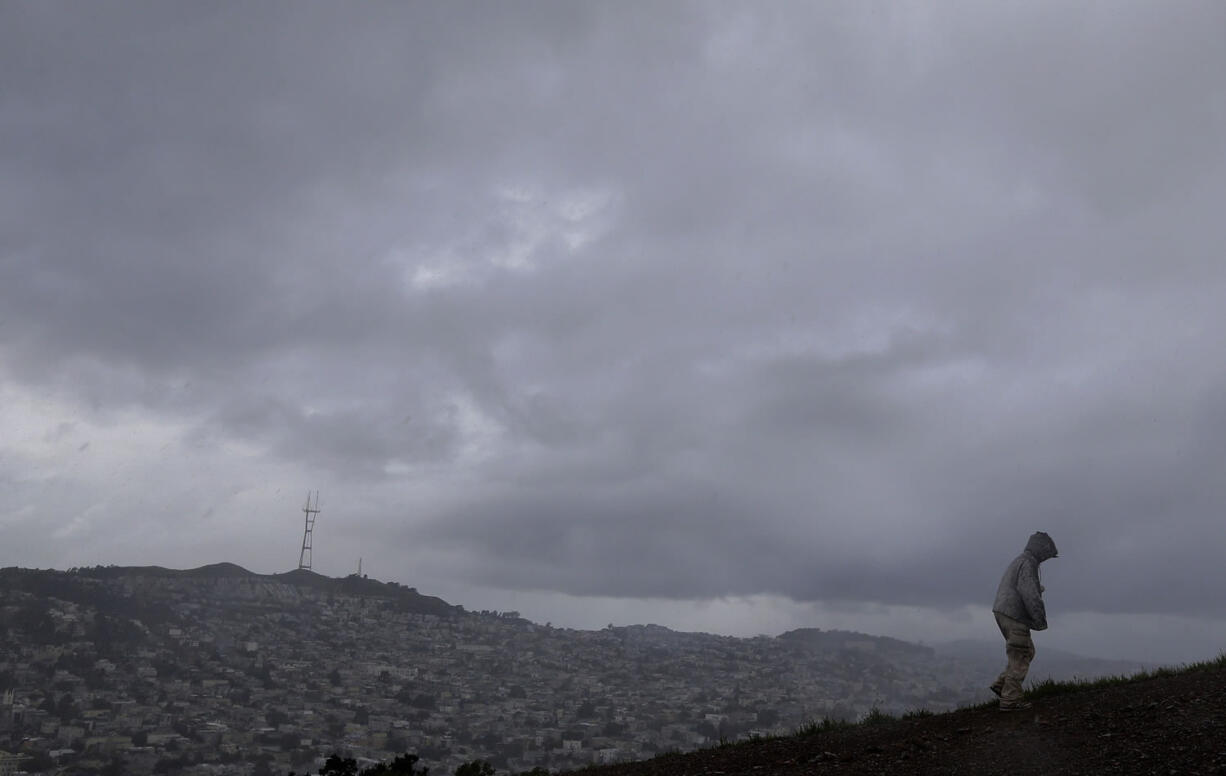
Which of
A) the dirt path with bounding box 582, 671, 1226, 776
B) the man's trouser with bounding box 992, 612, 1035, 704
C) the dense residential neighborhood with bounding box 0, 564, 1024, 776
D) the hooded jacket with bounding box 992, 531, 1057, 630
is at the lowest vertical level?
the dense residential neighborhood with bounding box 0, 564, 1024, 776

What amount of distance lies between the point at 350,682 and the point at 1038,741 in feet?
237

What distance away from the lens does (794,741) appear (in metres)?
13.1

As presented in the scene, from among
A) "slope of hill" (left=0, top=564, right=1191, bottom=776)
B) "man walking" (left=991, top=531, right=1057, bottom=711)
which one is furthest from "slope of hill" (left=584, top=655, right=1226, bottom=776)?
"slope of hill" (left=0, top=564, right=1191, bottom=776)

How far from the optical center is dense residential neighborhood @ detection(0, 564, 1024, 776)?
5069 centimetres

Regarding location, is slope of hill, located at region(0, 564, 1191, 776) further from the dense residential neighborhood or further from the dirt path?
the dirt path

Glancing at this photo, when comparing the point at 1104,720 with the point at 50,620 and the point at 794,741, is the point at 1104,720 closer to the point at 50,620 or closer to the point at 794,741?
the point at 794,741

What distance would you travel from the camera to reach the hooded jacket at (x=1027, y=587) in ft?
41.6

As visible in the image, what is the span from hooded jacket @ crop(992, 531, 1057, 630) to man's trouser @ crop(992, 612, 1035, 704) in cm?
12

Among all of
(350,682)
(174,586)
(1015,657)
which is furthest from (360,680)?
(1015,657)

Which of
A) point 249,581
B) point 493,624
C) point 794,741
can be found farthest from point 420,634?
point 794,741

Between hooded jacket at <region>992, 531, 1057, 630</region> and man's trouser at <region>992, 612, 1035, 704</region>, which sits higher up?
hooded jacket at <region>992, 531, 1057, 630</region>

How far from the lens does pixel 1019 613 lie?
1278 cm

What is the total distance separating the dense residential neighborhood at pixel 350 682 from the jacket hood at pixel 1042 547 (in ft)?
77.2

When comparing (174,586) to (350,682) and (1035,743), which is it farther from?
(1035,743)
